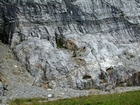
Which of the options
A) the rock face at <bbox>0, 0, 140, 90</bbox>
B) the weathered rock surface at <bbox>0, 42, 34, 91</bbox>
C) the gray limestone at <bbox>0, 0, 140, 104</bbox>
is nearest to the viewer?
the weathered rock surface at <bbox>0, 42, 34, 91</bbox>

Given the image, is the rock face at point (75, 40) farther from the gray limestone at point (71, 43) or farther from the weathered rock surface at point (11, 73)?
the weathered rock surface at point (11, 73)

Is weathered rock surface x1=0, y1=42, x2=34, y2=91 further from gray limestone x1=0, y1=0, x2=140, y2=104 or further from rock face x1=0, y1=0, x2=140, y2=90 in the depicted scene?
rock face x1=0, y1=0, x2=140, y2=90

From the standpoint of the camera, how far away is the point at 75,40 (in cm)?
4109

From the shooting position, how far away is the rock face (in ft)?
111

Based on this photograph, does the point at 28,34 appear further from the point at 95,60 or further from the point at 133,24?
the point at 133,24

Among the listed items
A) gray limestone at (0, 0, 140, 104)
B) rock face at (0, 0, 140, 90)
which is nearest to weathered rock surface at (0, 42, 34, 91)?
gray limestone at (0, 0, 140, 104)

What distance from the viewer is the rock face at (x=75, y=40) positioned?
111 ft

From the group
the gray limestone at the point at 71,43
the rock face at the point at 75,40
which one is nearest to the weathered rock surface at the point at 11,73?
the gray limestone at the point at 71,43

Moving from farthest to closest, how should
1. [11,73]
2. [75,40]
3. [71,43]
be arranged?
[75,40]
[71,43]
[11,73]

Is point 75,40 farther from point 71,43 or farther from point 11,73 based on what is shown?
point 11,73

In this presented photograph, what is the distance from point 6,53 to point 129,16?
29151mm

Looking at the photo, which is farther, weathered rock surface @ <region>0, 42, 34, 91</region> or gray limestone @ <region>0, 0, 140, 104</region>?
gray limestone @ <region>0, 0, 140, 104</region>

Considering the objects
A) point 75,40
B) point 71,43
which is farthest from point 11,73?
point 75,40

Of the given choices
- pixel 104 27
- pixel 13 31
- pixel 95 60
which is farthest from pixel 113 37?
pixel 13 31
